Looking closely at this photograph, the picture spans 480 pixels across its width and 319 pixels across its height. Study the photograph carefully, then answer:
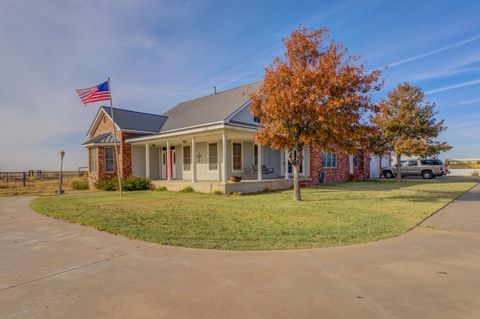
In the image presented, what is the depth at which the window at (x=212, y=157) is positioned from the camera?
58.1ft

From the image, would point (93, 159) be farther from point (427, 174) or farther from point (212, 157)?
point (427, 174)

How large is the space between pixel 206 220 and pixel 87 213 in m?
4.15

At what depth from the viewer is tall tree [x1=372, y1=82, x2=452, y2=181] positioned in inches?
816

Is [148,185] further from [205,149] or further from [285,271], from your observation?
[285,271]

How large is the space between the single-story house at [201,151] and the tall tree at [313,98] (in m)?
3.74

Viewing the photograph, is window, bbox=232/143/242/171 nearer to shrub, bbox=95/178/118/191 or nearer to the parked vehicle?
shrub, bbox=95/178/118/191

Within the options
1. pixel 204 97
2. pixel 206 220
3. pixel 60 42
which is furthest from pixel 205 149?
pixel 206 220

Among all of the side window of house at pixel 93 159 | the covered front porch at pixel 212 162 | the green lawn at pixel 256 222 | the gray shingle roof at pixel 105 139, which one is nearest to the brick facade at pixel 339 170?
the covered front porch at pixel 212 162

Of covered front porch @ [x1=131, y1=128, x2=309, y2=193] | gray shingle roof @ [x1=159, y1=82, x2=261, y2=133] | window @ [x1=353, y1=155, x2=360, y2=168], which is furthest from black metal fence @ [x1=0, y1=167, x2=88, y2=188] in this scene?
window @ [x1=353, y1=155, x2=360, y2=168]

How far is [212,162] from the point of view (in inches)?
704

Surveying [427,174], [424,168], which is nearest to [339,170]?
[424,168]

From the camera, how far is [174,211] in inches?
360

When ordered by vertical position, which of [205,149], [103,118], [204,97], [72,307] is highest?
[204,97]

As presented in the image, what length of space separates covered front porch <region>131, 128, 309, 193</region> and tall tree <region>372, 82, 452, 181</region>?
662 centimetres
